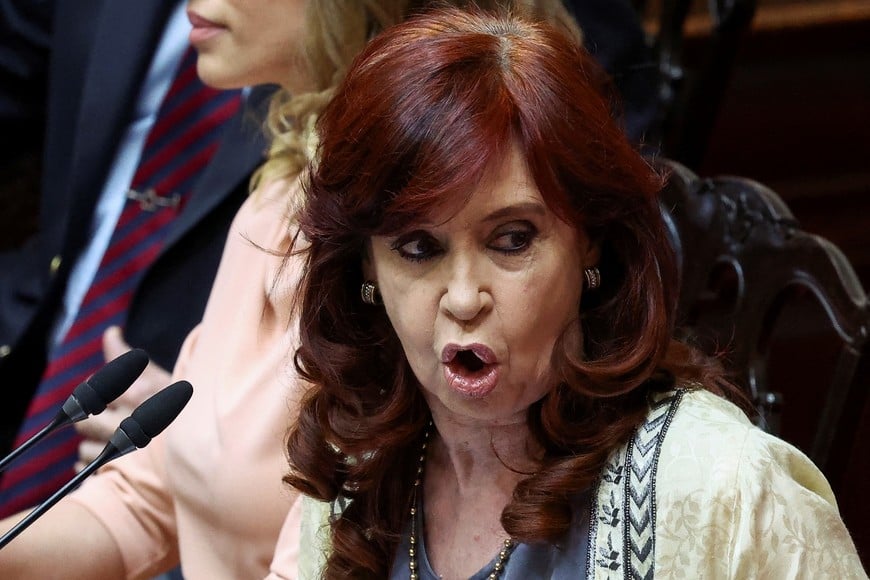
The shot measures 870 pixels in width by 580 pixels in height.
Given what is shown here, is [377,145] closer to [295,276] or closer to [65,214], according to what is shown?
[295,276]

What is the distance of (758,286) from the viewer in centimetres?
149

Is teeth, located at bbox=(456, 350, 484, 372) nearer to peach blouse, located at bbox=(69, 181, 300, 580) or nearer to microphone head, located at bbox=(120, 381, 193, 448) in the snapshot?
microphone head, located at bbox=(120, 381, 193, 448)

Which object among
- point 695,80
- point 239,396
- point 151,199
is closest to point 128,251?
point 151,199

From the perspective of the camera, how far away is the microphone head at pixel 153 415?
103cm

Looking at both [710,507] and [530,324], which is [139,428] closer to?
[530,324]

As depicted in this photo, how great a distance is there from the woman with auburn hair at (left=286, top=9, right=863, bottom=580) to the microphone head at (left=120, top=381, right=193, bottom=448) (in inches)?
6.9

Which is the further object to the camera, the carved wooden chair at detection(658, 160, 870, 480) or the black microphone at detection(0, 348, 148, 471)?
the carved wooden chair at detection(658, 160, 870, 480)

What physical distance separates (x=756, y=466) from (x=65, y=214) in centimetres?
159

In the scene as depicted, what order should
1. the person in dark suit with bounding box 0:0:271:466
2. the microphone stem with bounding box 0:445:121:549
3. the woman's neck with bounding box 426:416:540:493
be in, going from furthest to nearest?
the person in dark suit with bounding box 0:0:271:466
the woman's neck with bounding box 426:416:540:493
the microphone stem with bounding box 0:445:121:549

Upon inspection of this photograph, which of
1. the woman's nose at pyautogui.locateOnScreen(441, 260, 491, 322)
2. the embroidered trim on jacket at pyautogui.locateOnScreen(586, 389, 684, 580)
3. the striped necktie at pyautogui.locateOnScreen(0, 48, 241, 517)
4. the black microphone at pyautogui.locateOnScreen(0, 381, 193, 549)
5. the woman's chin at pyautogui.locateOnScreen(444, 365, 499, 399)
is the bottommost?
the striped necktie at pyautogui.locateOnScreen(0, 48, 241, 517)

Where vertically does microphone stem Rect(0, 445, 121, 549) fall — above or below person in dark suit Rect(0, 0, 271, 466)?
above

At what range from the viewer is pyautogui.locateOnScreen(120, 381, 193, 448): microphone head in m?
1.03

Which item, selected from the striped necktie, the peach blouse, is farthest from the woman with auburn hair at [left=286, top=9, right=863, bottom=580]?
the striped necktie

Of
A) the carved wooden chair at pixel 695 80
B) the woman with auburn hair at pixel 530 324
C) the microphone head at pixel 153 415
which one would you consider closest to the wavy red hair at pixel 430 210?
the woman with auburn hair at pixel 530 324
